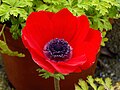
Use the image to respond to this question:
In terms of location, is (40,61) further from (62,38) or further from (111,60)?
(111,60)

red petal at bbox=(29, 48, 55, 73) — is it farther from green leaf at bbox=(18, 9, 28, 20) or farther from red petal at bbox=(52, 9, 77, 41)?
green leaf at bbox=(18, 9, 28, 20)

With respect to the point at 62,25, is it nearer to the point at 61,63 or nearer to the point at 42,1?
the point at 61,63

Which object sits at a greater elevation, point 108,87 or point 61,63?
point 61,63

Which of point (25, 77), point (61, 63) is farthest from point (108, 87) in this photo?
point (25, 77)

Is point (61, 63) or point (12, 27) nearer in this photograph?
point (61, 63)

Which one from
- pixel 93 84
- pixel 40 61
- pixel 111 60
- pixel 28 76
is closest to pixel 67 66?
pixel 40 61

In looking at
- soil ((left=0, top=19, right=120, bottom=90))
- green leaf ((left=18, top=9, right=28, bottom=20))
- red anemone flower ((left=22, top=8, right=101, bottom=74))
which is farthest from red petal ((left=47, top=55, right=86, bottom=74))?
soil ((left=0, top=19, right=120, bottom=90))
